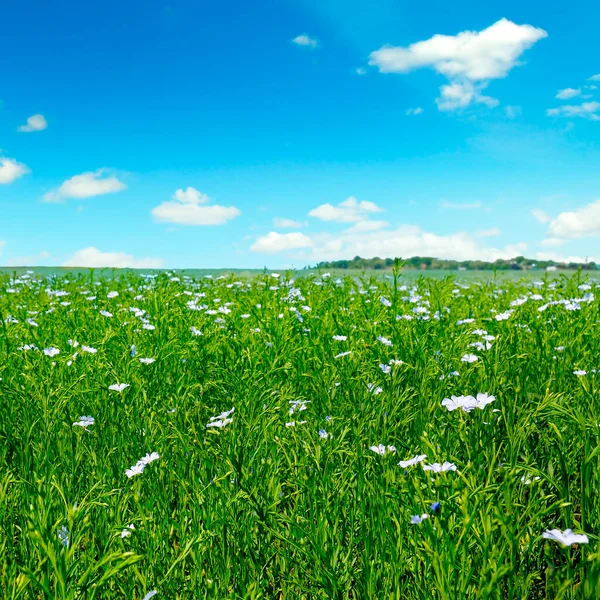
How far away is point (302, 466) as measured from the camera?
2201mm

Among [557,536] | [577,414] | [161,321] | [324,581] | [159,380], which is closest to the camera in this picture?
[557,536]

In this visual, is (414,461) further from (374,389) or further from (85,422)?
(85,422)

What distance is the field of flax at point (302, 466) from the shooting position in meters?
1.65

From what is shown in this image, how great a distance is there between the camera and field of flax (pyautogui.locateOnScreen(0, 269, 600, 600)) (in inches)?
64.9

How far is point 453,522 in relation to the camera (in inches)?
67.9

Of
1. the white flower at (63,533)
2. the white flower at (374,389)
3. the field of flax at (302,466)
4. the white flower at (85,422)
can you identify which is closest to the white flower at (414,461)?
the field of flax at (302,466)

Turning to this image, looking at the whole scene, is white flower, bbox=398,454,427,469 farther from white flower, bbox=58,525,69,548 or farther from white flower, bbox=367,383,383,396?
white flower, bbox=58,525,69,548

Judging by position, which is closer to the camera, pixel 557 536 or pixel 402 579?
pixel 557 536

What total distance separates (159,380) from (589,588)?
2.69 m

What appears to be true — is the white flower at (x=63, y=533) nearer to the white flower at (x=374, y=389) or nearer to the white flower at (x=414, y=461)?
the white flower at (x=414, y=461)

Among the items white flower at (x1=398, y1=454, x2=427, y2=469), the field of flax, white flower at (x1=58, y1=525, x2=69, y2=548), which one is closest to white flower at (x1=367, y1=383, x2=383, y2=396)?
the field of flax

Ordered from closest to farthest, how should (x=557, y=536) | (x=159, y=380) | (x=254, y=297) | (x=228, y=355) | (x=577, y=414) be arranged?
(x=557, y=536) → (x=577, y=414) → (x=159, y=380) → (x=228, y=355) → (x=254, y=297)

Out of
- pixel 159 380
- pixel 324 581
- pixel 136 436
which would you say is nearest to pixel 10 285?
pixel 159 380

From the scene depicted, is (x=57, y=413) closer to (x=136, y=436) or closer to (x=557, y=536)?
(x=136, y=436)
